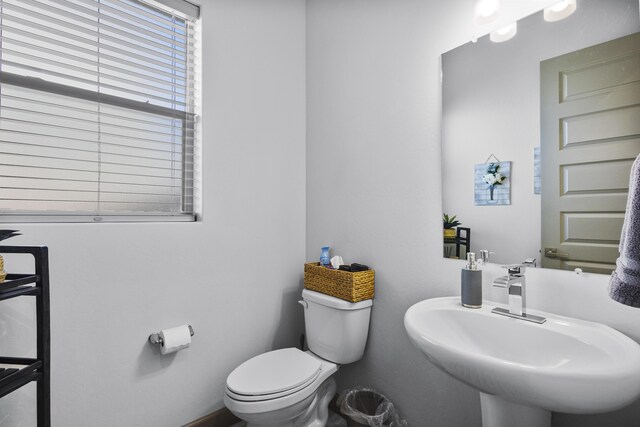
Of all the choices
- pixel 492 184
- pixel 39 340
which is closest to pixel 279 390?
pixel 39 340

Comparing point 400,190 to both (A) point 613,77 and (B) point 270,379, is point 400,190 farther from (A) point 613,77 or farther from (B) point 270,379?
(B) point 270,379

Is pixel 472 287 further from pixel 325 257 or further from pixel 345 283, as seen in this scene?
pixel 325 257

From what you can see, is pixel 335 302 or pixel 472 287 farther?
pixel 335 302

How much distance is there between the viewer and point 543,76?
105 cm

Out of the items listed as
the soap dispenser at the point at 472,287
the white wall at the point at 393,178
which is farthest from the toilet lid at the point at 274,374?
the soap dispenser at the point at 472,287

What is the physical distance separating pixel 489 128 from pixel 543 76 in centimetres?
22

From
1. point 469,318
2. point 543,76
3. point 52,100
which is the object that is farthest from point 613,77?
point 52,100

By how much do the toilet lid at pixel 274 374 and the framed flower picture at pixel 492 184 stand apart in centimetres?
100

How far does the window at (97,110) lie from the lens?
1.18m

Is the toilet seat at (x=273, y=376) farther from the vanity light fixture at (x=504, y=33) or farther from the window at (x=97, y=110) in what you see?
the vanity light fixture at (x=504, y=33)

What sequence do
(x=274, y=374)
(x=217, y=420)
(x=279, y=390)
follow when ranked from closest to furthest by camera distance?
(x=279, y=390)
(x=274, y=374)
(x=217, y=420)

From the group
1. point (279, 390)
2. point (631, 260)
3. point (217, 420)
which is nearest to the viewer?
point (631, 260)

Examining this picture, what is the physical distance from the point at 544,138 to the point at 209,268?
1.48 meters

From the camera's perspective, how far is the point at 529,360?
0.93 metres
